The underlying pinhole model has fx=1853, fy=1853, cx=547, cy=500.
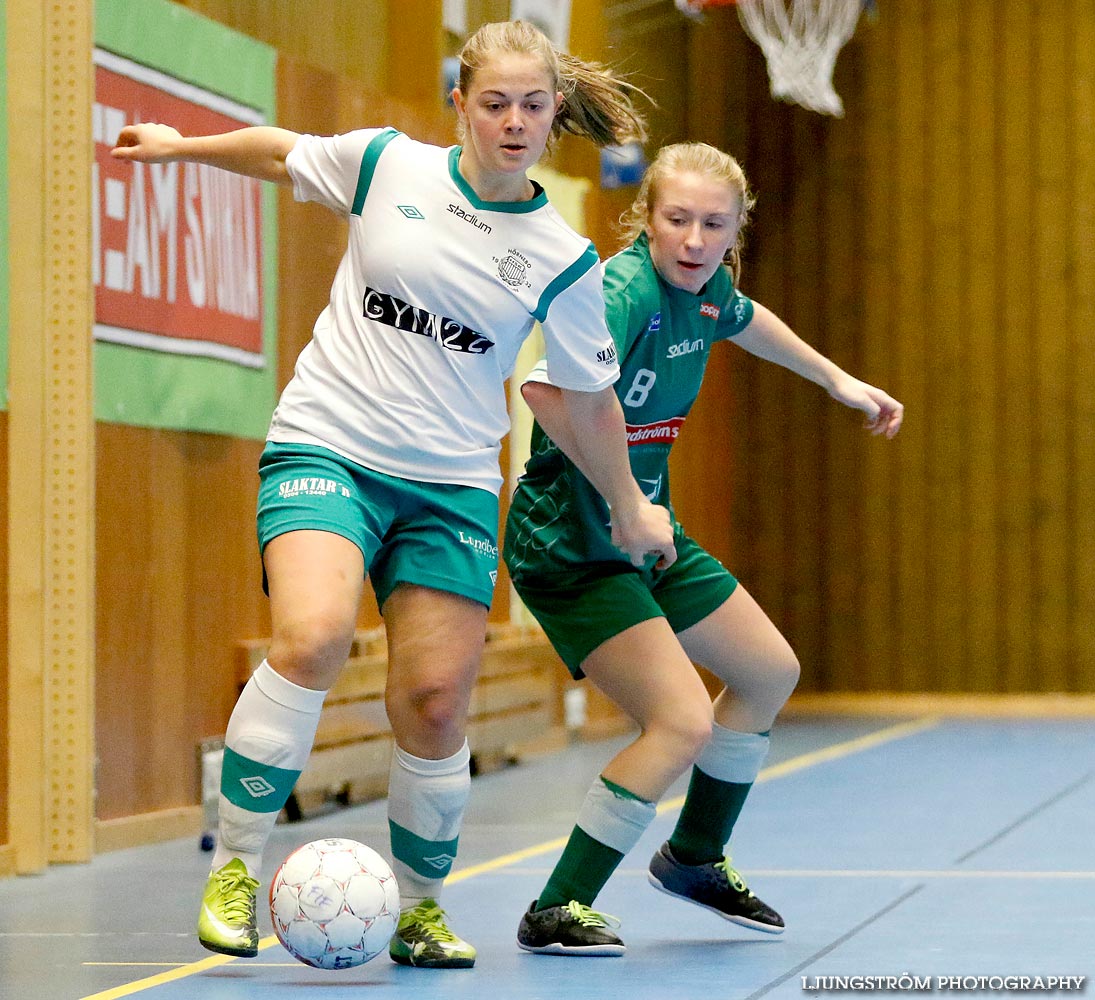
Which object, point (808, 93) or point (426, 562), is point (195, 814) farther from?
point (808, 93)

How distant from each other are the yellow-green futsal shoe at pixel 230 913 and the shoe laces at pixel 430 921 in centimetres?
49

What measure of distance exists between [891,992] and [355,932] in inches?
39.6

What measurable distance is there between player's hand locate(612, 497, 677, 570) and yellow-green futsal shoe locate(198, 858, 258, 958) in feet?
3.29

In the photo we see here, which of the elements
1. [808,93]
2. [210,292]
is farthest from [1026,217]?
[210,292]

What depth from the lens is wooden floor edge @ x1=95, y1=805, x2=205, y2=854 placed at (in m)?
5.94

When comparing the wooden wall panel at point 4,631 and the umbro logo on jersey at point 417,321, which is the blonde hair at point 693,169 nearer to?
the umbro logo on jersey at point 417,321

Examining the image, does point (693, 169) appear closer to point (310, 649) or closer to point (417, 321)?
point (417, 321)

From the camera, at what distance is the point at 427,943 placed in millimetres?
3809

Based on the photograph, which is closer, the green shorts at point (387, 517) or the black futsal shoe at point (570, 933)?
the green shorts at point (387, 517)

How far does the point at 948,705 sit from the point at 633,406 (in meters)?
9.11

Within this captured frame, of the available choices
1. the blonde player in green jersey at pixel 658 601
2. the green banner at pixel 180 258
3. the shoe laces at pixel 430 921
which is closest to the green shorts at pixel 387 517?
the blonde player in green jersey at pixel 658 601

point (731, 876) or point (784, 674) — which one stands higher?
point (784, 674)

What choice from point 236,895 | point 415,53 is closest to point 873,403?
point 236,895

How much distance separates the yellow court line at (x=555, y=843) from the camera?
3701 mm
